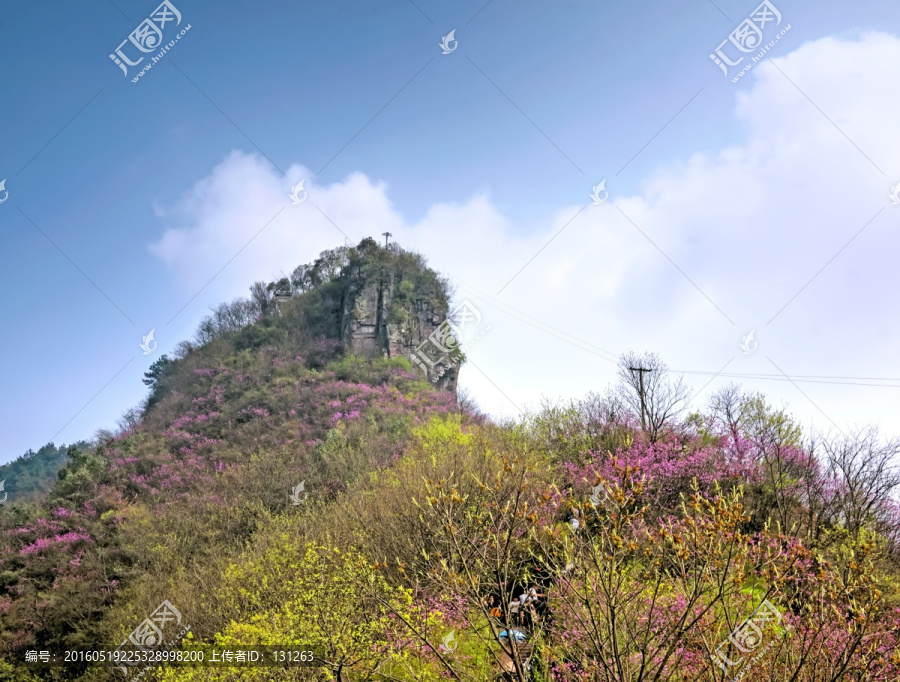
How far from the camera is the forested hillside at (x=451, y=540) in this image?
3.86 metres

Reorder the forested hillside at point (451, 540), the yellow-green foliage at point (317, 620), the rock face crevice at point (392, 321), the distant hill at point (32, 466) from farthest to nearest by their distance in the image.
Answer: the distant hill at point (32, 466), the rock face crevice at point (392, 321), the yellow-green foliage at point (317, 620), the forested hillside at point (451, 540)

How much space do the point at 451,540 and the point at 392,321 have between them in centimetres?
3030

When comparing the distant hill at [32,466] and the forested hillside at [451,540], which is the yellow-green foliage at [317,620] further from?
the distant hill at [32,466]

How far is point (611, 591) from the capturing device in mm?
3398

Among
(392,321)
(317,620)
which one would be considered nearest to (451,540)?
(317,620)

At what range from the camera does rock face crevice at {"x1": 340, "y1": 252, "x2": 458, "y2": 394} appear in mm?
33406

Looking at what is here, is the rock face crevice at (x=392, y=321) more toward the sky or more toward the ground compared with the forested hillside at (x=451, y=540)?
more toward the sky

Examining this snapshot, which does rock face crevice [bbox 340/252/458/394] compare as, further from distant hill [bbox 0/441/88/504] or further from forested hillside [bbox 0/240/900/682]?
distant hill [bbox 0/441/88/504]

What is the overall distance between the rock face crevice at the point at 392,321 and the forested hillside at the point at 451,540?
2.39ft

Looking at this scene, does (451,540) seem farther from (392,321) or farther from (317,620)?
(392,321)

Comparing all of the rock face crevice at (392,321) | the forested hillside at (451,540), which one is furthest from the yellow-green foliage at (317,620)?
the rock face crevice at (392,321)

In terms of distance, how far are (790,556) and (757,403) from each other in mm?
17021

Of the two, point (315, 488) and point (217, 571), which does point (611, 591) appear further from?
point (315, 488)

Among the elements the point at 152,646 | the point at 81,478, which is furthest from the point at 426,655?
the point at 81,478
